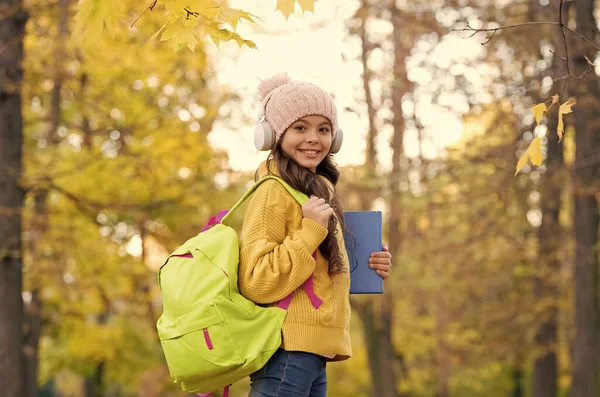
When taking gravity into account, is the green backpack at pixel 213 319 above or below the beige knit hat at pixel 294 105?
below

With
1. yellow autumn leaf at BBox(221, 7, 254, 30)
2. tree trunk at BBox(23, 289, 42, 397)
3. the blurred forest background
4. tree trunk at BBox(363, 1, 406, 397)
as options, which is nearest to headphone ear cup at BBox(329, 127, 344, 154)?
yellow autumn leaf at BBox(221, 7, 254, 30)

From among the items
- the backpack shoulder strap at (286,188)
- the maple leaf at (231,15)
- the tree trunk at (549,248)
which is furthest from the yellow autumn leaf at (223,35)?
the tree trunk at (549,248)

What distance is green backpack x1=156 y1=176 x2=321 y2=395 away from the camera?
2.87m

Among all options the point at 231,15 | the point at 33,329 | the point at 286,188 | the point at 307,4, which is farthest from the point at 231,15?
the point at 33,329

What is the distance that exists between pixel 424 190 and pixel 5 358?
6.80 meters

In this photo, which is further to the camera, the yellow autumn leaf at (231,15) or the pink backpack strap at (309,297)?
the yellow autumn leaf at (231,15)

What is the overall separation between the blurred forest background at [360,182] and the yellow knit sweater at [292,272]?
5.22 meters

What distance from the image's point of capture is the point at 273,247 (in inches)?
116

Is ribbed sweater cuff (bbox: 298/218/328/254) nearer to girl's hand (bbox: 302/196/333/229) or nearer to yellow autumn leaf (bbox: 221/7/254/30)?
girl's hand (bbox: 302/196/333/229)

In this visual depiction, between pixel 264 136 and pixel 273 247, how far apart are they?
46cm

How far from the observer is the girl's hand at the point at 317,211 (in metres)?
2.96

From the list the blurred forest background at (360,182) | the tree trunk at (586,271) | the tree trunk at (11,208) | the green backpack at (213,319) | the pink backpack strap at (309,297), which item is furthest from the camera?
the tree trunk at (586,271)

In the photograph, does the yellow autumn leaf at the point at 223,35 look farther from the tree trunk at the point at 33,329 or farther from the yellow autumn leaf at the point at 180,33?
the tree trunk at the point at 33,329

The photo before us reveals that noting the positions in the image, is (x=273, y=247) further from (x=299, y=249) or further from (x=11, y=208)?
(x=11, y=208)
